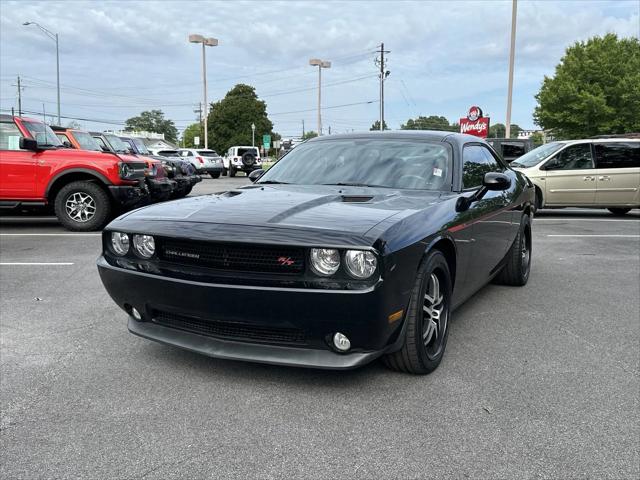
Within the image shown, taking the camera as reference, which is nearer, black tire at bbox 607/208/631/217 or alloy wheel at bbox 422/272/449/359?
alloy wheel at bbox 422/272/449/359

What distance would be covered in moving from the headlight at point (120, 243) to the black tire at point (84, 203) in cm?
656

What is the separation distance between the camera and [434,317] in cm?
343

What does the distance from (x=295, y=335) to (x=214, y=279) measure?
0.49 metres

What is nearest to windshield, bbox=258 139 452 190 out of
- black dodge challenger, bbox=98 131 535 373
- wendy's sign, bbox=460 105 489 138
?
black dodge challenger, bbox=98 131 535 373

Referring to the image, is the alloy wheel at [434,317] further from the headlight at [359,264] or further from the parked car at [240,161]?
the parked car at [240,161]

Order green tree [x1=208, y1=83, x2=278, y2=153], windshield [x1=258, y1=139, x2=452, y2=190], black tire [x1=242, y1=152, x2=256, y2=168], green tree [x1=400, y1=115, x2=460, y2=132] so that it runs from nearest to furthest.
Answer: windshield [x1=258, y1=139, x2=452, y2=190], black tire [x1=242, y1=152, x2=256, y2=168], green tree [x1=208, y1=83, x2=278, y2=153], green tree [x1=400, y1=115, x2=460, y2=132]

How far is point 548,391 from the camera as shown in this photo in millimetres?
3133

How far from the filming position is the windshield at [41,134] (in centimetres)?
962

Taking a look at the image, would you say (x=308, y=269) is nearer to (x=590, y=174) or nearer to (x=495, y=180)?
(x=495, y=180)

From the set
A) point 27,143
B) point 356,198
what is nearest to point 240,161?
point 27,143

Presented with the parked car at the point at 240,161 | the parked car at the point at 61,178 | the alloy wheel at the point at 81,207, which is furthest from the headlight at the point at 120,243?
the parked car at the point at 240,161

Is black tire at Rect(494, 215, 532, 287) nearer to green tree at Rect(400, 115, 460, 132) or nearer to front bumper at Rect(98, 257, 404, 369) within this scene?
front bumper at Rect(98, 257, 404, 369)

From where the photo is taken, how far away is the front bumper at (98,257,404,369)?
8.98 ft

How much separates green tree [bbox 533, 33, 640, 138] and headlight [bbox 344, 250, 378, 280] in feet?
121
